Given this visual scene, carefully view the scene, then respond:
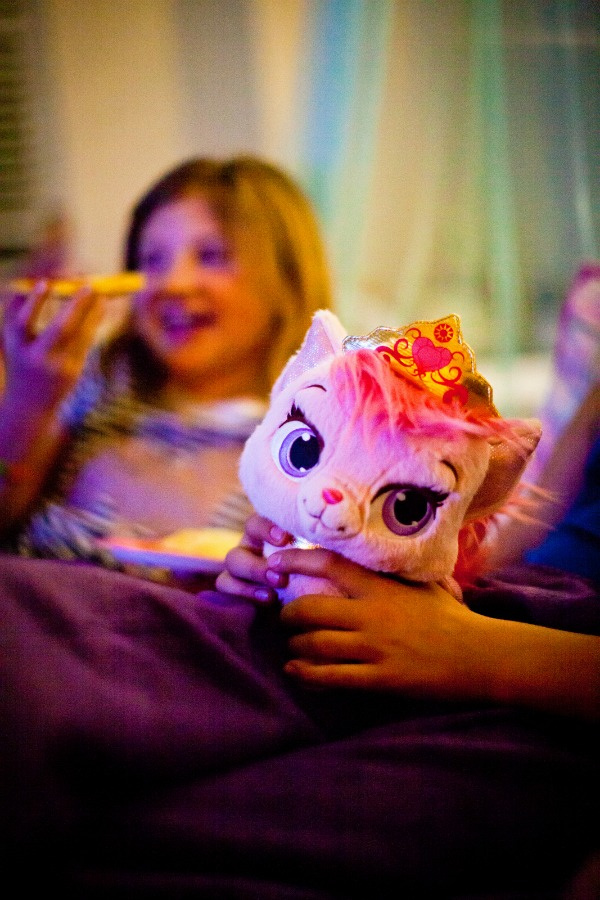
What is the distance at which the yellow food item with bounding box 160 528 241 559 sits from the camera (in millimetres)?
689

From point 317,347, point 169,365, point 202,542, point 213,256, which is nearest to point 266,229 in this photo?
point 213,256

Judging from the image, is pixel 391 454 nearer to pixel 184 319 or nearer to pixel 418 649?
pixel 418 649

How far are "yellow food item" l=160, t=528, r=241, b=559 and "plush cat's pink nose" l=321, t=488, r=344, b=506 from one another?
0.30 meters

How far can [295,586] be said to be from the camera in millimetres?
440

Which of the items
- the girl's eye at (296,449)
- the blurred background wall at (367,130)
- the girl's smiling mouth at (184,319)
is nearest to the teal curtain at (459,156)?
the blurred background wall at (367,130)

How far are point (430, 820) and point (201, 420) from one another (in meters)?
0.66

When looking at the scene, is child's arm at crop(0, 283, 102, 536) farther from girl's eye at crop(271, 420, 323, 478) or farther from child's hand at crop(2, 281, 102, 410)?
girl's eye at crop(271, 420, 323, 478)

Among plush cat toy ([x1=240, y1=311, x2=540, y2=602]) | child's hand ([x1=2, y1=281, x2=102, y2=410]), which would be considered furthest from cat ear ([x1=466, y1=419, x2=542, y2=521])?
child's hand ([x1=2, y1=281, x2=102, y2=410])

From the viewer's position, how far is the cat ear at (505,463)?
42cm

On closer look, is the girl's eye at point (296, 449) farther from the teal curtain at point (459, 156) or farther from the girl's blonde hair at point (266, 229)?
the teal curtain at point (459, 156)

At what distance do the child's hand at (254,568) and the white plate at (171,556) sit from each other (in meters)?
0.11

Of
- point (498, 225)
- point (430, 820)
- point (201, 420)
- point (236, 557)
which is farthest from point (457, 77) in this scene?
point (430, 820)

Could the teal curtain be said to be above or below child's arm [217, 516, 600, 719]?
above

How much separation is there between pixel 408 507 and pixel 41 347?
1.79 ft
